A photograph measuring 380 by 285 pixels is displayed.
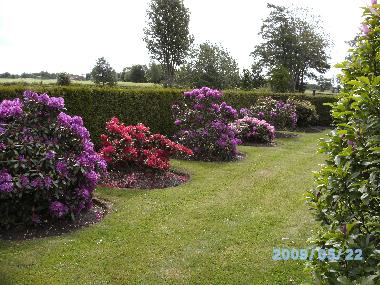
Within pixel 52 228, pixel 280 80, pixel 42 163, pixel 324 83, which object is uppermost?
pixel 324 83

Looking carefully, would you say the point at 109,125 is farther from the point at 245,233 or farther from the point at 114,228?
the point at 245,233

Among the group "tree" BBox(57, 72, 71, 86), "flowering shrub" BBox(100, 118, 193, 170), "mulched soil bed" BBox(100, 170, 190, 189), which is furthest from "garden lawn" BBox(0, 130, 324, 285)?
"tree" BBox(57, 72, 71, 86)

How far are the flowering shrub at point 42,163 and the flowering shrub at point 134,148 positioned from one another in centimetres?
231

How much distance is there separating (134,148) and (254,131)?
26.1 feet

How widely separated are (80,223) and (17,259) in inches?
55.7

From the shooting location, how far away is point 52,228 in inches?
228

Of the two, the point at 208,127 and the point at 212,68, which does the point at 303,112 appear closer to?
the point at 208,127

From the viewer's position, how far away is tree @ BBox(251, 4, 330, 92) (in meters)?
50.9

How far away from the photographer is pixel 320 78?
60125 millimetres

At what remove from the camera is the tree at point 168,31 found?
39.6m

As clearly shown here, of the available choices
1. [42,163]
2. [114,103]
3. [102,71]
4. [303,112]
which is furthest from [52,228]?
[102,71]

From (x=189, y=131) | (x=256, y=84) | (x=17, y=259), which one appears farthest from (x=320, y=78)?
(x=17, y=259)

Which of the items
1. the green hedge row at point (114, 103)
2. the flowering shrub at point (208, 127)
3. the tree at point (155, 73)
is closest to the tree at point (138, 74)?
the tree at point (155, 73)

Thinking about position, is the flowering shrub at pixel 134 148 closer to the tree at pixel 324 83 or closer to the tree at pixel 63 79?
the tree at pixel 63 79
